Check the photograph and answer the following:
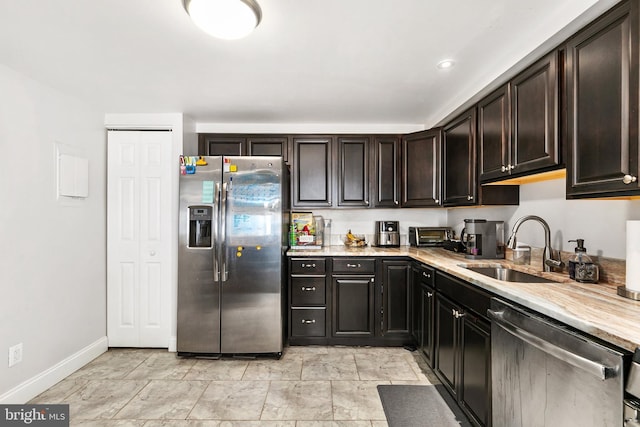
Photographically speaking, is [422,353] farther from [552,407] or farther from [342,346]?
[552,407]

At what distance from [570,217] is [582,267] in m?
0.40

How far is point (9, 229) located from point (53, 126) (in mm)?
900

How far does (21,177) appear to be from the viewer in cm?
223

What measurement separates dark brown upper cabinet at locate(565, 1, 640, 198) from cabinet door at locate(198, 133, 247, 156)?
9.52ft

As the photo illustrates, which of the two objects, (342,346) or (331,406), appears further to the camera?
(342,346)

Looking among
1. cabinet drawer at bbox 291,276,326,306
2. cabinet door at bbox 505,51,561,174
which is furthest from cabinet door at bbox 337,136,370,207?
cabinet door at bbox 505,51,561,174

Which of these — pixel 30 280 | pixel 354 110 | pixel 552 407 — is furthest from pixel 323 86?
pixel 30 280

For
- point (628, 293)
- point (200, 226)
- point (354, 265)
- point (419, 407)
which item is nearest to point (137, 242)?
point (200, 226)

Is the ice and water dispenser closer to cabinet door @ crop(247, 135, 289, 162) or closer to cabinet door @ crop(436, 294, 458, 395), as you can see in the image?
cabinet door @ crop(247, 135, 289, 162)

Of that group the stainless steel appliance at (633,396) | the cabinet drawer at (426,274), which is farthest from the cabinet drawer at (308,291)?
the stainless steel appliance at (633,396)

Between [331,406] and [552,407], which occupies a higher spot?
[552,407]

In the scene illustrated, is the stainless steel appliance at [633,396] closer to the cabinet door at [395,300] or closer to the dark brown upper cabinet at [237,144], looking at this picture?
the cabinet door at [395,300]

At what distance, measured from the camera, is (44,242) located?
2.40 metres

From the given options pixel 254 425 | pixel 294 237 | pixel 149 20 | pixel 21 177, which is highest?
pixel 149 20
